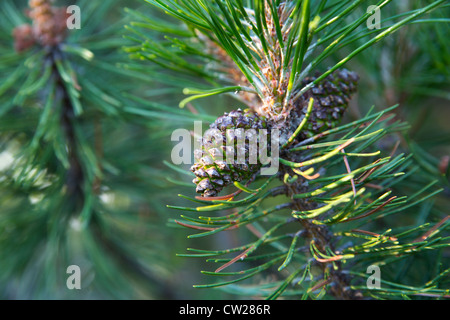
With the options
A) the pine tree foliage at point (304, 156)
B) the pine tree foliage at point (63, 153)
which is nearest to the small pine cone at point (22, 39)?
the pine tree foliage at point (63, 153)

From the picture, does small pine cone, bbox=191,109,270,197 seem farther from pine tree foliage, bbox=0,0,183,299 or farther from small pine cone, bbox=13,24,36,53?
small pine cone, bbox=13,24,36,53

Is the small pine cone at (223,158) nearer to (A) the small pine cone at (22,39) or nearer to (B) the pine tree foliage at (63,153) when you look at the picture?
(B) the pine tree foliage at (63,153)

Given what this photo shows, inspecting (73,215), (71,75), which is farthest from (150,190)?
(71,75)

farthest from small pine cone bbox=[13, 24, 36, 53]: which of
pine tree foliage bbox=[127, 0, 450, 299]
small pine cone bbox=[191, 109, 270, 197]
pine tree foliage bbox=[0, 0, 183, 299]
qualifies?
small pine cone bbox=[191, 109, 270, 197]

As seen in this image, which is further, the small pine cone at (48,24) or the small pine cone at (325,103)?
the small pine cone at (48,24)

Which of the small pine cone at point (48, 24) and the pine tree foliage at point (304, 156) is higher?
the small pine cone at point (48, 24)
